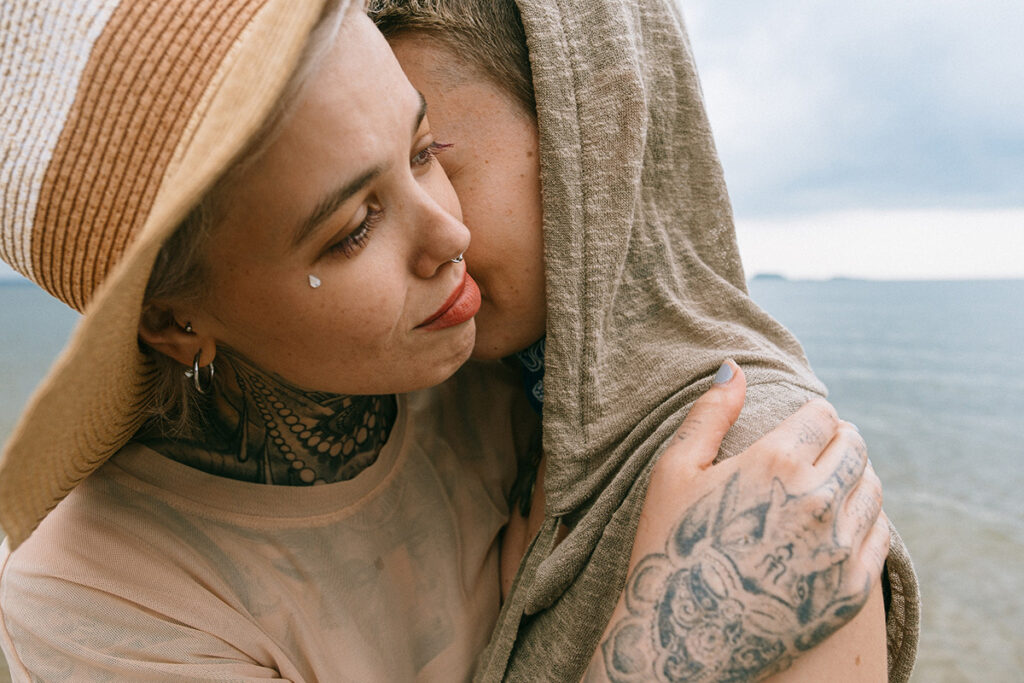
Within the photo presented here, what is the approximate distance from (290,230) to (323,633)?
84 cm

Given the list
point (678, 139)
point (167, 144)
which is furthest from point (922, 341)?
point (167, 144)

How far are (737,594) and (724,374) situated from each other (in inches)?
15.4

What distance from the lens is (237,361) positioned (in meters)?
1.32

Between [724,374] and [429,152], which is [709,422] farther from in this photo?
[429,152]

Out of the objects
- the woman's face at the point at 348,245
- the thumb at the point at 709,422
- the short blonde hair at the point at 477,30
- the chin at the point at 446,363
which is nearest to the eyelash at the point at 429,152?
the woman's face at the point at 348,245

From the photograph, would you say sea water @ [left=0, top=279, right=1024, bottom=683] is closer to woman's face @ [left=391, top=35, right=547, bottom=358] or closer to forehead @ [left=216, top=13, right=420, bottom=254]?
woman's face @ [left=391, top=35, right=547, bottom=358]

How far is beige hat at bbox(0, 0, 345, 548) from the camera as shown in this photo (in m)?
0.79

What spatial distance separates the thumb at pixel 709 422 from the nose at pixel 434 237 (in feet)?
1.66

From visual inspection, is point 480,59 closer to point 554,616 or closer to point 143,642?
point 554,616

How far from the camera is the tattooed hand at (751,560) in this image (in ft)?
3.25

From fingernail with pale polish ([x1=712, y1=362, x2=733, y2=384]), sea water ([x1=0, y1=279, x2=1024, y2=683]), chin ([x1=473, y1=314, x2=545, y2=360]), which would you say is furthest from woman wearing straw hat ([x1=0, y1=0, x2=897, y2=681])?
sea water ([x1=0, y1=279, x2=1024, y2=683])

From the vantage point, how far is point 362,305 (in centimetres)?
109

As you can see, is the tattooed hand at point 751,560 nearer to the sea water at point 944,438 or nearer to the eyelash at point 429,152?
the eyelash at point 429,152

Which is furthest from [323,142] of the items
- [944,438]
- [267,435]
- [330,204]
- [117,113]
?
[944,438]
